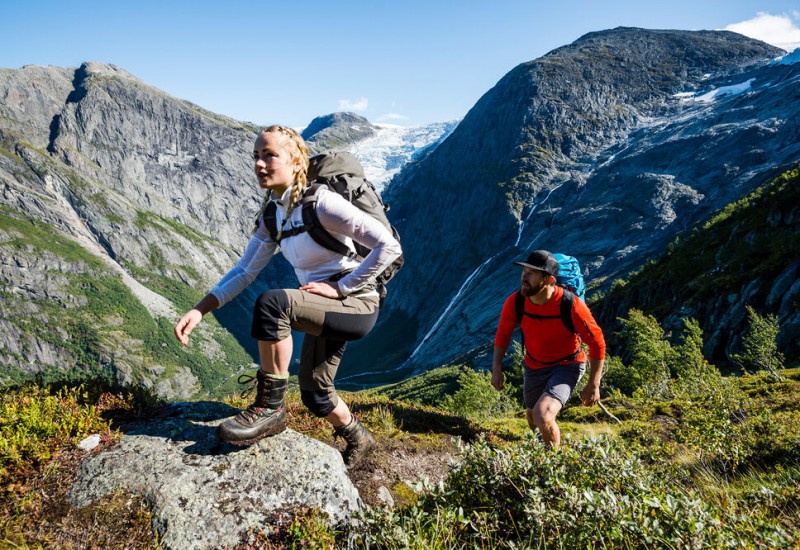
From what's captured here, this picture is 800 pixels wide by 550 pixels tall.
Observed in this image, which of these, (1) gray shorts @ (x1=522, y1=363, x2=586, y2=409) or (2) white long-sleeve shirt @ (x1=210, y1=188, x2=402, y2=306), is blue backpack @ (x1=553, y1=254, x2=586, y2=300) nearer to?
(1) gray shorts @ (x1=522, y1=363, x2=586, y2=409)

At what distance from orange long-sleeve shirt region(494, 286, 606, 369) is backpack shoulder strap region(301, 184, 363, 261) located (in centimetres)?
364

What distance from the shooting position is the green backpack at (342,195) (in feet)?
14.6

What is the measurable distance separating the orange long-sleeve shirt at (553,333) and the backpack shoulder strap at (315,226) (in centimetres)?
364

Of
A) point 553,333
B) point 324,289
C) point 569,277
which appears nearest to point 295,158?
point 324,289

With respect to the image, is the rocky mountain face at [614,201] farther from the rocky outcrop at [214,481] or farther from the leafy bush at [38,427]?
the leafy bush at [38,427]

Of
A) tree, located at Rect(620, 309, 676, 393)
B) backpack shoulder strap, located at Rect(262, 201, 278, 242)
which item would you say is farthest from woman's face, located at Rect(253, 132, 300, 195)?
tree, located at Rect(620, 309, 676, 393)

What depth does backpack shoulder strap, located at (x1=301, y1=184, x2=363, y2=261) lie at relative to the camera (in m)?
4.39

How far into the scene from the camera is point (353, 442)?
5.68 m

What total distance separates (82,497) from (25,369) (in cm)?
23710

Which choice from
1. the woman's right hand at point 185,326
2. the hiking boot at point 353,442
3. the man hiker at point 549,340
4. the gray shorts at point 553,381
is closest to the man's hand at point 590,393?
the man hiker at point 549,340

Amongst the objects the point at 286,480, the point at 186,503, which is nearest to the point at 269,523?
the point at 286,480

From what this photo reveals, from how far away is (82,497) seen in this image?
429 centimetres

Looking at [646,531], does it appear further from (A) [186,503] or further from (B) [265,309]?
(A) [186,503]

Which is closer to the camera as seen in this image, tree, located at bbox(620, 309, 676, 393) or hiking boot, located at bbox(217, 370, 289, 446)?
hiking boot, located at bbox(217, 370, 289, 446)
